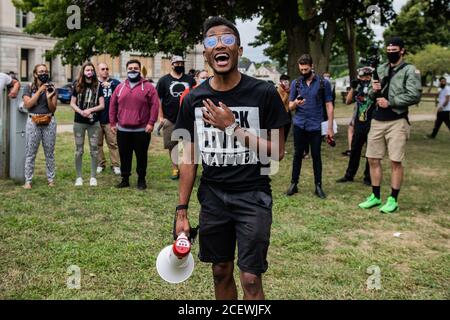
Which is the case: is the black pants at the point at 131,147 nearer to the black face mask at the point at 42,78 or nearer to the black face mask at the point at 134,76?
the black face mask at the point at 134,76

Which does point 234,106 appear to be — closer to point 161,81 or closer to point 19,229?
point 19,229

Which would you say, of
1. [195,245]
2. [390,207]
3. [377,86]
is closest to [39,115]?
[195,245]

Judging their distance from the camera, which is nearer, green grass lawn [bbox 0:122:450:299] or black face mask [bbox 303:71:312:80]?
green grass lawn [bbox 0:122:450:299]

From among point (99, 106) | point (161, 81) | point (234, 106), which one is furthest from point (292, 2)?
point (234, 106)

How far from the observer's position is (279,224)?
6.06 meters

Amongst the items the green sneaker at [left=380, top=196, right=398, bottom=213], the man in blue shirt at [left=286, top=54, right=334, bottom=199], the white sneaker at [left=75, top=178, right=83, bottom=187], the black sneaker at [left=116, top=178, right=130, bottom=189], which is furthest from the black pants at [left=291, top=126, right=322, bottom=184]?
the white sneaker at [left=75, top=178, right=83, bottom=187]

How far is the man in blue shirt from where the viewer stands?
7539mm

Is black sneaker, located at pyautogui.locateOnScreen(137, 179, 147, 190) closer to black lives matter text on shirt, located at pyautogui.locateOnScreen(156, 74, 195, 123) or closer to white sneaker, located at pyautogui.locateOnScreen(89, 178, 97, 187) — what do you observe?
white sneaker, located at pyautogui.locateOnScreen(89, 178, 97, 187)

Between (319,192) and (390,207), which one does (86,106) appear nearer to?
(319,192)

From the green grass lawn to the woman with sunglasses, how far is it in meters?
0.51

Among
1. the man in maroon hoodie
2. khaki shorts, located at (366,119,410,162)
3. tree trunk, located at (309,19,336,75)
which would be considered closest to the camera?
khaki shorts, located at (366,119,410,162)

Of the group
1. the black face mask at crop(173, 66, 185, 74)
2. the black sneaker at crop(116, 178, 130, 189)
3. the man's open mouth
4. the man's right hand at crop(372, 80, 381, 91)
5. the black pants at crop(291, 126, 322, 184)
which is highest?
the black face mask at crop(173, 66, 185, 74)

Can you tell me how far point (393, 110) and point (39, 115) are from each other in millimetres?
5049

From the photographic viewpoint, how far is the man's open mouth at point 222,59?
3.12 m
